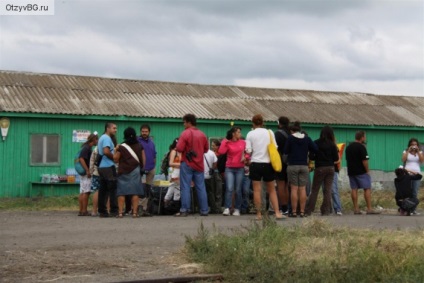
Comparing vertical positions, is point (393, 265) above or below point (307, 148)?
below

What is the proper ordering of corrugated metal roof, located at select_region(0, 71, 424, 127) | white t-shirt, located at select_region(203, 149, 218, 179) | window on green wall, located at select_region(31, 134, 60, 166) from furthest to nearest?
1. corrugated metal roof, located at select_region(0, 71, 424, 127)
2. window on green wall, located at select_region(31, 134, 60, 166)
3. white t-shirt, located at select_region(203, 149, 218, 179)

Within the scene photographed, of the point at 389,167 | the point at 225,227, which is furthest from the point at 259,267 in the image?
the point at 389,167

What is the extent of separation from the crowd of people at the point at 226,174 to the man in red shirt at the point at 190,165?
0.06 feet

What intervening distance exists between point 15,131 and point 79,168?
1019cm

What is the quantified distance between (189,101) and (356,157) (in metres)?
13.5

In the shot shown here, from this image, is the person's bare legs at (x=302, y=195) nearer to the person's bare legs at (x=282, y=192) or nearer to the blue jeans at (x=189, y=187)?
the person's bare legs at (x=282, y=192)

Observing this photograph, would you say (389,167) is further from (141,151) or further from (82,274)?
(82,274)

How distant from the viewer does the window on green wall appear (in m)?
25.5

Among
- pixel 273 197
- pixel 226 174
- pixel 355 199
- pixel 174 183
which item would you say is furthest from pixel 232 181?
pixel 355 199

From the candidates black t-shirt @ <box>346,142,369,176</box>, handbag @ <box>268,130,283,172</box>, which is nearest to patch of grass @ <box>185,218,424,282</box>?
handbag @ <box>268,130,283,172</box>

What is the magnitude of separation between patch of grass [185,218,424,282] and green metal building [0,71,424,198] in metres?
16.3

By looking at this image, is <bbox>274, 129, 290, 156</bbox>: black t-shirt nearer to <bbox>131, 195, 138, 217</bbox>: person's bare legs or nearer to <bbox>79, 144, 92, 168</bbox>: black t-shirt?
<bbox>131, 195, 138, 217</bbox>: person's bare legs

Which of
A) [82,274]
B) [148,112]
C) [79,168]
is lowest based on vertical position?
[82,274]

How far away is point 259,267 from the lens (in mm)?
7652
